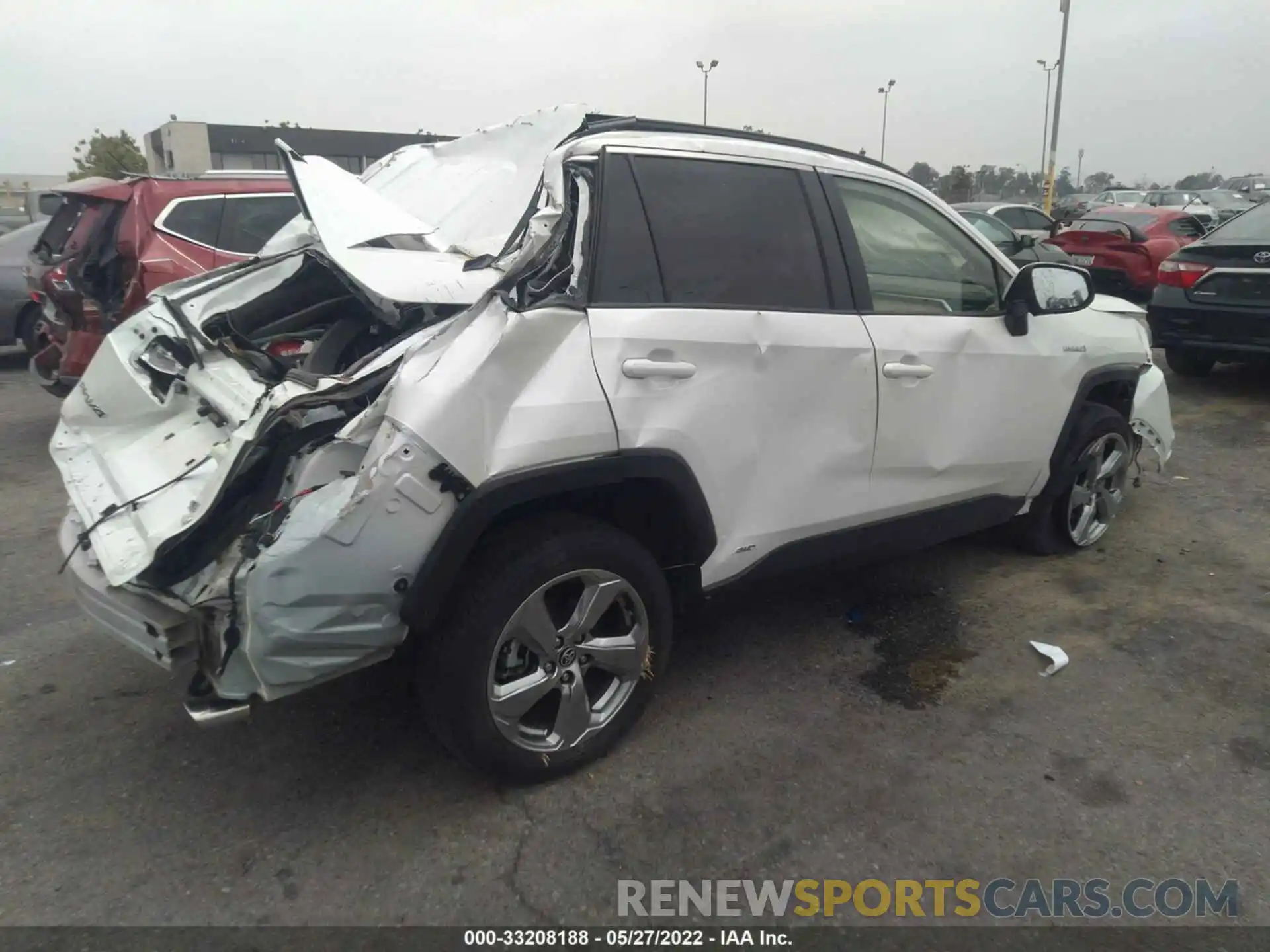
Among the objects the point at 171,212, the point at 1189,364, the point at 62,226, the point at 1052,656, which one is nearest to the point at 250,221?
the point at 171,212

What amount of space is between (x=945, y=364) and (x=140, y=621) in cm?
289

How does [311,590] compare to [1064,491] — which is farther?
[1064,491]

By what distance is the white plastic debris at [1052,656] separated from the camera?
3.63m

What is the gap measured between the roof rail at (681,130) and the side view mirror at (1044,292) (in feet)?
2.60

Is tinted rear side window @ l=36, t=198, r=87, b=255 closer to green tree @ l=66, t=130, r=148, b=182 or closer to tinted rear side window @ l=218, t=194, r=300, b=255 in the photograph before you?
tinted rear side window @ l=218, t=194, r=300, b=255

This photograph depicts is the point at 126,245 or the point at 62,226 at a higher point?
the point at 62,226

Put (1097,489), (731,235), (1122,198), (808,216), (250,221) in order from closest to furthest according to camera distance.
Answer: (731,235)
(808,216)
(1097,489)
(250,221)
(1122,198)

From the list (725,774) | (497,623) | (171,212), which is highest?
(171,212)

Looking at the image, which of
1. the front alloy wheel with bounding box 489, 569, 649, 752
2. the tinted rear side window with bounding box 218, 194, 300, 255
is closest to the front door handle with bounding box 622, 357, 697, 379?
the front alloy wheel with bounding box 489, 569, 649, 752

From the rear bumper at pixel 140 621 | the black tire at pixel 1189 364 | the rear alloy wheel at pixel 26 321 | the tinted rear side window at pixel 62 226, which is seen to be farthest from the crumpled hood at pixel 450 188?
the black tire at pixel 1189 364

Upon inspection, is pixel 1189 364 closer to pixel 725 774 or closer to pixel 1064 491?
pixel 1064 491

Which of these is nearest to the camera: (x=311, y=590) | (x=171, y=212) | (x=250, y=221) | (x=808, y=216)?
(x=311, y=590)

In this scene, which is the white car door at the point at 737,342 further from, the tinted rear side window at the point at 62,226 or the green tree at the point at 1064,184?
the green tree at the point at 1064,184

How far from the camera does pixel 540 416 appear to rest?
8.49 feet
